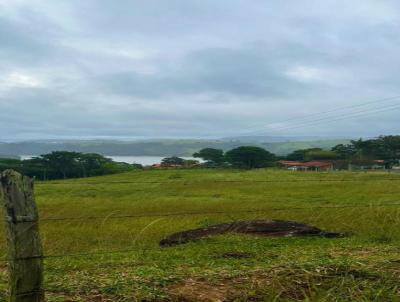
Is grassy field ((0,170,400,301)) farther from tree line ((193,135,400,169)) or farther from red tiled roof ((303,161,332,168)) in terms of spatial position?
red tiled roof ((303,161,332,168))

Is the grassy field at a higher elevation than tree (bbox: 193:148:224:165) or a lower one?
lower

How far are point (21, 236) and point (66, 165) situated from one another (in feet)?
175

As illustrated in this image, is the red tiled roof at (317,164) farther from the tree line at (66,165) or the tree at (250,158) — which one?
the tree line at (66,165)

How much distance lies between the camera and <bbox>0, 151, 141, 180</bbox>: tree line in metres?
51.3

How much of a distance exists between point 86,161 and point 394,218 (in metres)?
54.4

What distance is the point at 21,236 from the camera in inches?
172

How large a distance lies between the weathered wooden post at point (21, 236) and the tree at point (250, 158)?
241 ft

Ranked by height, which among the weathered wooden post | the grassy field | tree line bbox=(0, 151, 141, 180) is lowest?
the grassy field

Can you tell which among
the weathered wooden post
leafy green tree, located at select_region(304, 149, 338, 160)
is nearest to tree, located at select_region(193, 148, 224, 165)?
leafy green tree, located at select_region(304, 149, 338, 160)

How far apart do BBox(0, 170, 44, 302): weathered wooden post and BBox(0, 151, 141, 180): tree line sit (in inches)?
1717

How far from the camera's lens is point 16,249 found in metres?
4.37

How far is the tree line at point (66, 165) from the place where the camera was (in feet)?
168

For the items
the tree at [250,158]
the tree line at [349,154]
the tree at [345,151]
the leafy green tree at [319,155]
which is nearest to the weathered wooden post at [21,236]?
the tree line at [349,154]

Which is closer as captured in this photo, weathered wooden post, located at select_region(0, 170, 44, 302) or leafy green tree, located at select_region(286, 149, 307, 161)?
weathered wooden post, located at select_region(0, 170, 44, 302)
